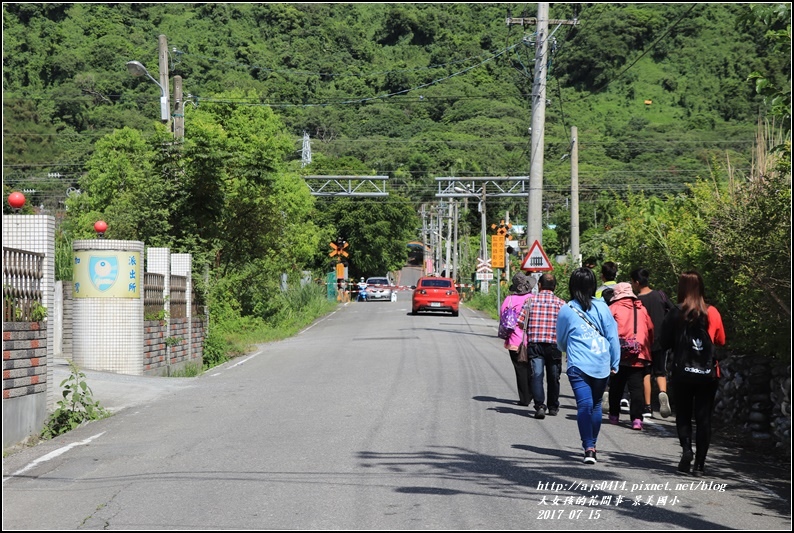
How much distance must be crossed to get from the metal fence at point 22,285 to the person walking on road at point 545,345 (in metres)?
5.89

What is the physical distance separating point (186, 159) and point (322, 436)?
51.6ft

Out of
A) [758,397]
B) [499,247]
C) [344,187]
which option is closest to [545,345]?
[758,397]

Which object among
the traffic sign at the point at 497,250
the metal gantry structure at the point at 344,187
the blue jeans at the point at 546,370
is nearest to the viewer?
the blue jeans at the point at 546,370

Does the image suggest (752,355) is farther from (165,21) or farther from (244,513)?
(165,21)

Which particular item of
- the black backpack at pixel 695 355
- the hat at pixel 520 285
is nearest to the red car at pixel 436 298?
the hat at pixel 520 285

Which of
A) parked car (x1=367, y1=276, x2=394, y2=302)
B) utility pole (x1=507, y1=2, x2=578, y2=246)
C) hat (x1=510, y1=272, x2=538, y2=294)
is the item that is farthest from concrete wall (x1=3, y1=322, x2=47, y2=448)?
parked car (x1=367, y1=276, x2=394, y2=302)

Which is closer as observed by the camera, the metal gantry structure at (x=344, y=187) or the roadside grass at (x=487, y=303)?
the roadside grass at (x=487, y=303)

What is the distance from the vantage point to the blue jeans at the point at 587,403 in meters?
9.42

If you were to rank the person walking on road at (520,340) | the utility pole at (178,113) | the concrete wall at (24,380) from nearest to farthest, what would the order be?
the concrete wall at (24,380)
the person walking on road at (520,340)
the utility pole at (178,113)

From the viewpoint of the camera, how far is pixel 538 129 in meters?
27.8

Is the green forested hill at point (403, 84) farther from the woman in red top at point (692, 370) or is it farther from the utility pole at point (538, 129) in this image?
the woman in red top at point (692, 370)

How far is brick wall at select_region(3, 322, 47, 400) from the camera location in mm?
10562

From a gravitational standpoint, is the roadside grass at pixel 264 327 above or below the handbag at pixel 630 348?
below

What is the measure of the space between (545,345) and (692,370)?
12.2 feet
